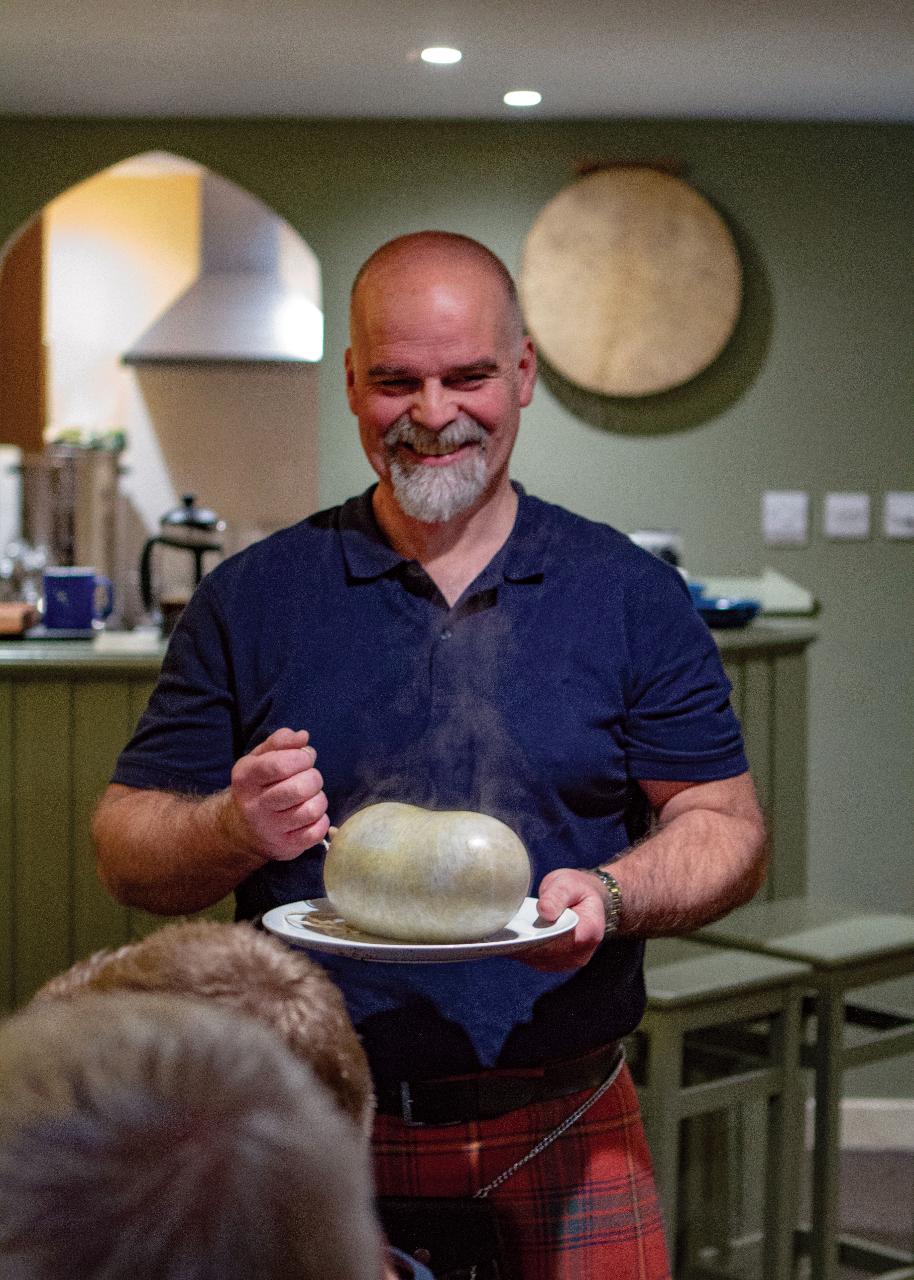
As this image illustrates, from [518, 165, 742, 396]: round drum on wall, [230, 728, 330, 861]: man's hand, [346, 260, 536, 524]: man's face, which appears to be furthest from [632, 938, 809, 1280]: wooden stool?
[518, 165, 742, 396]: round drum on wall

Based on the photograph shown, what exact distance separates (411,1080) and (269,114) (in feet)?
10.7

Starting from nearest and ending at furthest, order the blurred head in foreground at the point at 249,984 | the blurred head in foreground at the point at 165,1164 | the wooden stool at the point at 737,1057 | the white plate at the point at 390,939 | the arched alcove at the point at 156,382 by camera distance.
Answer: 1. the blurred head in foreground at the point at 165,1164
2. the blurred head in foreground at the point at 249,984
3. the white plate at the point at 390,939
4. the wooden stool at the point at 737,1057
5. the arched alcove at the point at 156,382

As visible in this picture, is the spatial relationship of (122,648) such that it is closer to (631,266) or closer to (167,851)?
(631,266)

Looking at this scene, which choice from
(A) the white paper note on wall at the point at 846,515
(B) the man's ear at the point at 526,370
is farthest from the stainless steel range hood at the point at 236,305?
(B) the man's ear at the point at 526,370

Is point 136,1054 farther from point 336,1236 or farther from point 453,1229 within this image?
point 453,1229

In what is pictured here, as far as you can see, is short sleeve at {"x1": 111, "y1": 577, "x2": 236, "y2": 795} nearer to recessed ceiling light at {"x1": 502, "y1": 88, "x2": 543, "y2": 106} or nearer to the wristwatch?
the wristwatch

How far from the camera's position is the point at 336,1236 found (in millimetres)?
431

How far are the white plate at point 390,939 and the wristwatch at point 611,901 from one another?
0.07 meters

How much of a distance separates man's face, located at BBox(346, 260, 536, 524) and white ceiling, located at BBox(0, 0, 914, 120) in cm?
195

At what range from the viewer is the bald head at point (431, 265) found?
1.54 meters

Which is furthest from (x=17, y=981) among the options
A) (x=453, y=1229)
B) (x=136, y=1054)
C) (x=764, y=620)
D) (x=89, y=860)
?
(x=136, y=1054)

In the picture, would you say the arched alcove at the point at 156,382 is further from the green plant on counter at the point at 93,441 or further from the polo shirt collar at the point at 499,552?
the polo shirt collar at the point at 499,552

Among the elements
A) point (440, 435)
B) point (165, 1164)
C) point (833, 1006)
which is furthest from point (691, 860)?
point (833, 1006)

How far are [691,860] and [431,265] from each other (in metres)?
0.59
